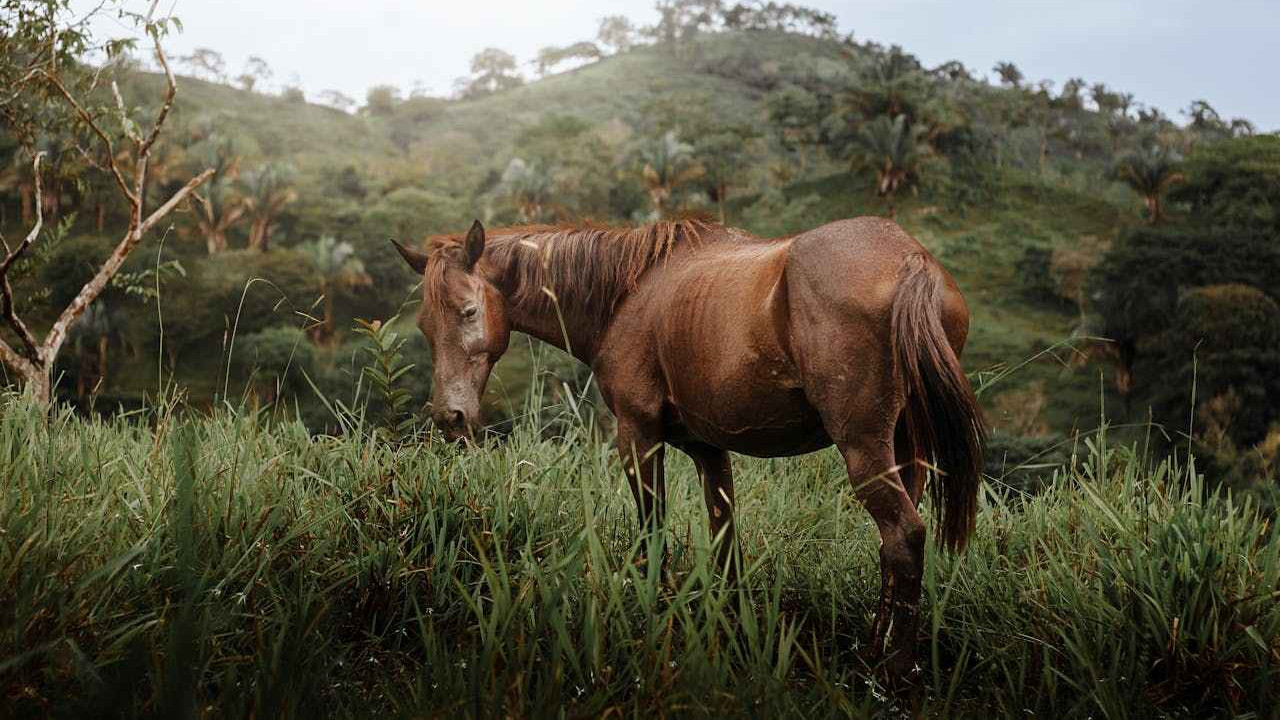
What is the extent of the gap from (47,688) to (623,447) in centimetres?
217

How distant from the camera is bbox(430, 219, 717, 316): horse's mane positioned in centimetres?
410

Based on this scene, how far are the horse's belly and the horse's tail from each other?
36cm

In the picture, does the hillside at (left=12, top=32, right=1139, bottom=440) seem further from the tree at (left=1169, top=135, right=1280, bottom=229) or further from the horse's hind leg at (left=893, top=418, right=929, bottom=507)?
the horse's hind leg at (left=893, top=418, right=929, bottom=507)

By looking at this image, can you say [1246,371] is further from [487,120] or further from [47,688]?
[487,120]

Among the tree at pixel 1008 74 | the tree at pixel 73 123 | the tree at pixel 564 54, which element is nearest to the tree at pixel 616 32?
the tree at pixel 564 54

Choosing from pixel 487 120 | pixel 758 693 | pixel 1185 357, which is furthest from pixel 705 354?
pixel 487 120

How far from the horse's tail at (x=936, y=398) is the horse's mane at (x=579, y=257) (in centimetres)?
131

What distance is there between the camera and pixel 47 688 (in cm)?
219

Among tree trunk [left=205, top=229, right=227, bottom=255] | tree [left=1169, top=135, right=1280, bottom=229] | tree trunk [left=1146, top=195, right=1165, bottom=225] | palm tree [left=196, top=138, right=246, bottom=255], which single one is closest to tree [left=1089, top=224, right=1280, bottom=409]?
tree [left=1169, top=135, right=1280, bottom=229]

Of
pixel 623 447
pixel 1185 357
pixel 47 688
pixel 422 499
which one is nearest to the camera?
pixel 47 688

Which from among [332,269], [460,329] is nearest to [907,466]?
[460,329]

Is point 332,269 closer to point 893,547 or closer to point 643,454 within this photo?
point 643,454

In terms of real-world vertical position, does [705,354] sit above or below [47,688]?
above

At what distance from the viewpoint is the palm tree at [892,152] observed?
5416cm
